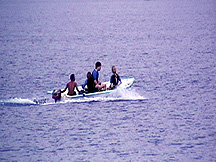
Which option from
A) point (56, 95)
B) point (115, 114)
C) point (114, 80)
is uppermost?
point (114, 80)

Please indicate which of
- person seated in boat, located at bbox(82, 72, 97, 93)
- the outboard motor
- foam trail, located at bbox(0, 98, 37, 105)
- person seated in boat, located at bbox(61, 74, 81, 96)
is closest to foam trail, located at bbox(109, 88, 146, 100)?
person seated in boat, located at bbox(82, 72, 97, 93)

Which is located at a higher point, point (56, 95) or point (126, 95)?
point (126, 95)

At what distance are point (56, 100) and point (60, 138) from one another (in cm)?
495

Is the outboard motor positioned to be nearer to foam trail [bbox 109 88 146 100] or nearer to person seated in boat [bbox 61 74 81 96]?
person seated in boat [bbox 61 74 81 96]

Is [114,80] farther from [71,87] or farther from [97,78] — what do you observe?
[71,87]

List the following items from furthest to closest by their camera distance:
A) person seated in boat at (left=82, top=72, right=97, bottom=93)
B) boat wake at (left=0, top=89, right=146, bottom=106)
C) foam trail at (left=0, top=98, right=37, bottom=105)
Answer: foam trail at (left=0, top=98, right=37, bottom=105), boat wake at (left=0, top=89, right=146, bottom=106), person seated in boat at (left=82, top=72, right=97, bottom=93)

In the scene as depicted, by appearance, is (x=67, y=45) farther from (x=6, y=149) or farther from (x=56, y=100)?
(x=6, y=149)

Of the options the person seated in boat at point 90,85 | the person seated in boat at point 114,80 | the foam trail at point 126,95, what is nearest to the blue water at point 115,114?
the foam trail at point 126,95

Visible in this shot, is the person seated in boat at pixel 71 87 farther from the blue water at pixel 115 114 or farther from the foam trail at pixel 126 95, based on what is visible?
the foam trail at pixel 126 95

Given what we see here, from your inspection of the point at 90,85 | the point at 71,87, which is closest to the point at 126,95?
the point at 90,85

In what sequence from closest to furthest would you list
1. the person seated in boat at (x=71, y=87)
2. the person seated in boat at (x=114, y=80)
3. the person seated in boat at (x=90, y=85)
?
1. the person seated in boat at (x=71, y=87)
2. the person seated in boat at (x=90, y=85)
3. the person seated in boat at (x=114, y=80)

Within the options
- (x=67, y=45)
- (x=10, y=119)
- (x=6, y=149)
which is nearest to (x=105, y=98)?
(x=10, y=119)

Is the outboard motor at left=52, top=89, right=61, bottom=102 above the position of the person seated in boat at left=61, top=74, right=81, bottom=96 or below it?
below

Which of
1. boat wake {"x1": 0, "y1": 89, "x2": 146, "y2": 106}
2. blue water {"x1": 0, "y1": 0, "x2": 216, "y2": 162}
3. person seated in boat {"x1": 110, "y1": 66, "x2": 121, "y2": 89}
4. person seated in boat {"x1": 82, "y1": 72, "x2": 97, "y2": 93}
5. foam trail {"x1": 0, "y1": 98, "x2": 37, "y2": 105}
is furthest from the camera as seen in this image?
foam trail {"x1": 0, "y1": 98, "x2": 37, "y2": 105}
